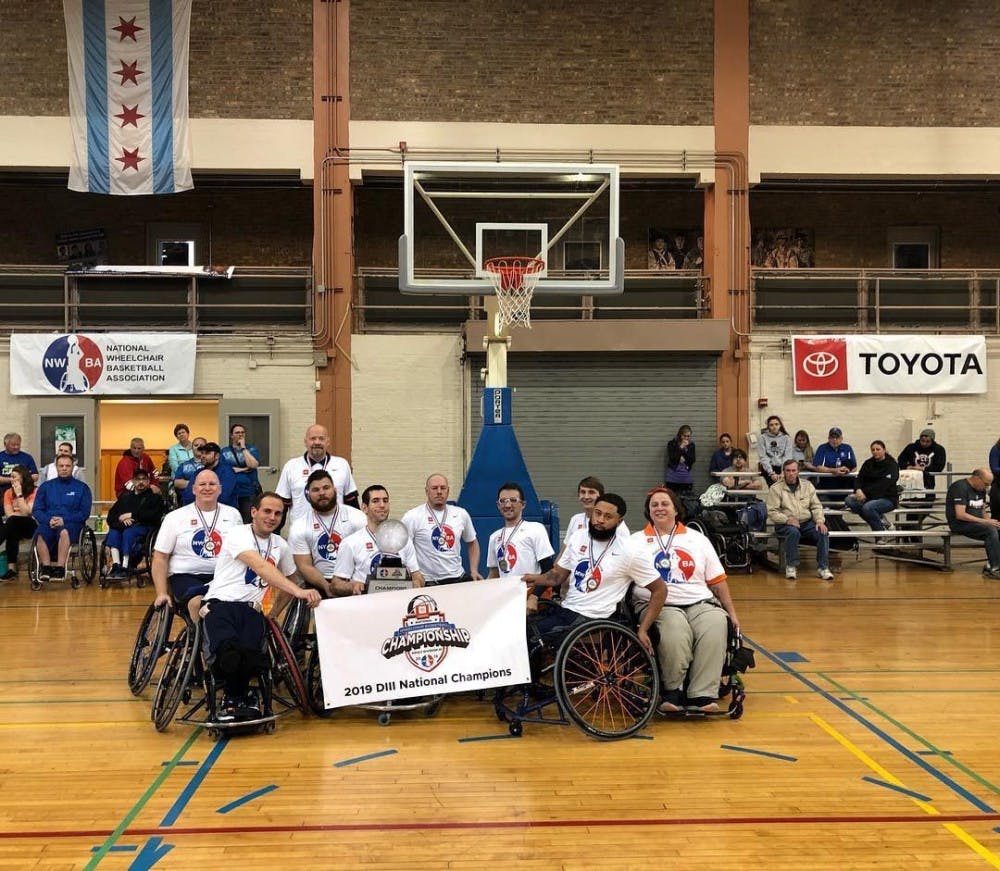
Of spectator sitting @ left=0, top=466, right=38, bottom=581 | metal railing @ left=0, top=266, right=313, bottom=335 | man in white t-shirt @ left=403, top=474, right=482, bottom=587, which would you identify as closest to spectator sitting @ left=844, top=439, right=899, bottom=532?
man in white t-shirt @ left=403, top=474, right=482, bottom=587

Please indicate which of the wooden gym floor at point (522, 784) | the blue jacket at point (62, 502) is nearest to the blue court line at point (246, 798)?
the wooden gym floor at point (522, 784)

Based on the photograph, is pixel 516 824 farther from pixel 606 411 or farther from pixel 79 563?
pixel 606 411

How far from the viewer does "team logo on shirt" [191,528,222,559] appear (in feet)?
21.8

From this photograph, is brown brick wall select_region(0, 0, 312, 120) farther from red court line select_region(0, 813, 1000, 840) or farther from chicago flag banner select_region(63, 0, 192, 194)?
red court line select_region(0, 813, 1000, 840)

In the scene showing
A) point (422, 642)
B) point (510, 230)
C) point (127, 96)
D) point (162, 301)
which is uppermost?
point (127, 96)

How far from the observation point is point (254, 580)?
19.8 ft

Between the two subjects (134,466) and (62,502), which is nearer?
(62,502)

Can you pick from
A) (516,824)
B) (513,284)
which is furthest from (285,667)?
(513,284)

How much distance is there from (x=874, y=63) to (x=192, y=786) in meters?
15.4

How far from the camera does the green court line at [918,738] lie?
5.02 meters

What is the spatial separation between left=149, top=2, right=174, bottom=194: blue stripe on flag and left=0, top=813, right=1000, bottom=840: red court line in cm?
1213

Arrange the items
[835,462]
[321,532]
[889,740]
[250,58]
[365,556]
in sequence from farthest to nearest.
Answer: [250,58] < [835,462] < [321,532] < [365,556] < [889,740]

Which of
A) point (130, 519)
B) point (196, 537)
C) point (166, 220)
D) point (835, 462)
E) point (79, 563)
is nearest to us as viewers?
point (196, 537)

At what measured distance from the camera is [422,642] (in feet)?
19.9
